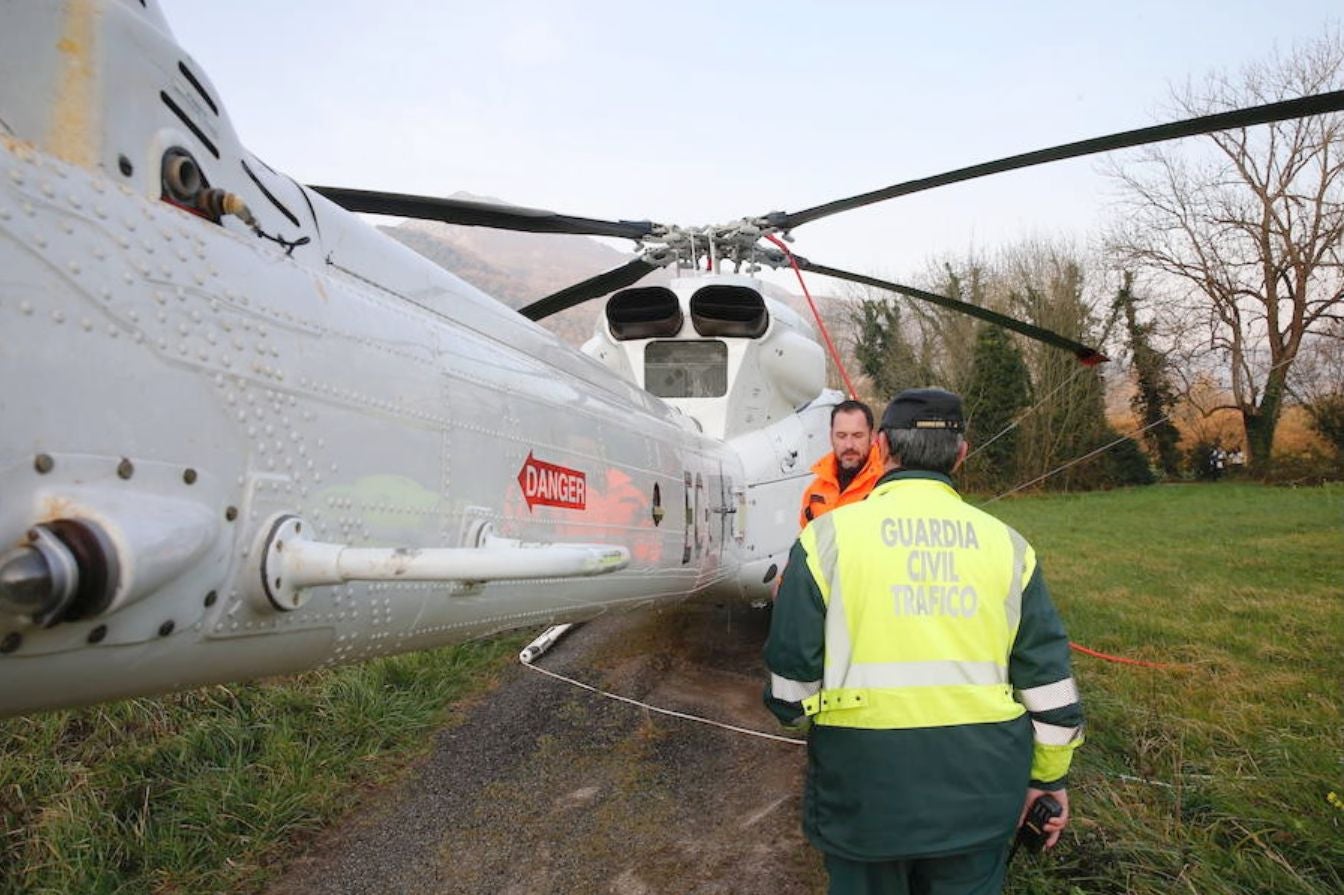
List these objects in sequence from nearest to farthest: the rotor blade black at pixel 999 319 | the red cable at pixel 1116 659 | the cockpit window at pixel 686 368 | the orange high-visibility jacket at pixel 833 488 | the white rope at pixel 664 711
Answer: the orange high-visibility jacket at pixel 833 488
the white rope at pixel 664 711
the rotor blade black at pixel 999 319
the red cable at pixel 1116 659
the cockpit window at pixel 686 368

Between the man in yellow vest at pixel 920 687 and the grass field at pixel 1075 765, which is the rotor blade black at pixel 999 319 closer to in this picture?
the grass field at pixel 1075 765

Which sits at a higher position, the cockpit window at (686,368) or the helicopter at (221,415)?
the cockpit window at (686,368)

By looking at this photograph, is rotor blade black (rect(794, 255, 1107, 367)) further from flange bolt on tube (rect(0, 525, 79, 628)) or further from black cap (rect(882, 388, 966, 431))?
flange bolt on tube (rect(0, 525, 79, 628))

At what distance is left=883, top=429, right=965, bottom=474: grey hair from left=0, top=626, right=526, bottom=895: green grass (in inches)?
134

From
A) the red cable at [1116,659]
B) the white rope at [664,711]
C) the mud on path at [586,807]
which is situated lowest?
the mud on path at [586,807]

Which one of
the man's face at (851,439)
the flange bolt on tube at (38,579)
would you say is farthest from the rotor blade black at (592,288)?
the flange bolt on tube at (38,579)

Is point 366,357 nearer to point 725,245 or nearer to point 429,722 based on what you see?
point 429,722

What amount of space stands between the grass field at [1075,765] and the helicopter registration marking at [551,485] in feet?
7.40

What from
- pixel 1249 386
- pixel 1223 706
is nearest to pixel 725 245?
pixel 1223 706

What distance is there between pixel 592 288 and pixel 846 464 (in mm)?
2367

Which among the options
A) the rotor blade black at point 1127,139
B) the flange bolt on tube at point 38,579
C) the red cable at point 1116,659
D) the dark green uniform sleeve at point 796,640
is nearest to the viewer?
the flange bolt on tube at point 38,579

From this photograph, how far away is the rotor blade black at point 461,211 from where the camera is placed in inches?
130

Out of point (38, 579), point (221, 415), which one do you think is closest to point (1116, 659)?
point (221, 415)

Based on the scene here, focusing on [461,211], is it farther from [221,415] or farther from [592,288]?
[221,415]
